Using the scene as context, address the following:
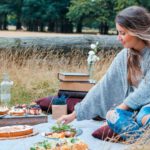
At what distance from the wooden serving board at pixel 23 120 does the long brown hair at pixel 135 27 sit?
780mm

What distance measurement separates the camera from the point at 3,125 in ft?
12.5

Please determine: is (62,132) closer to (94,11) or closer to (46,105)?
(46,105)

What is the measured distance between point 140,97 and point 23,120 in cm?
96

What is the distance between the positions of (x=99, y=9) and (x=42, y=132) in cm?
4102

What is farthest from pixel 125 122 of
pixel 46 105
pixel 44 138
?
pixel 46 105

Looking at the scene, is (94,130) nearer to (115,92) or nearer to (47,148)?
(115,92)

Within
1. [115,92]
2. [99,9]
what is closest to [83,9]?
[99,9]

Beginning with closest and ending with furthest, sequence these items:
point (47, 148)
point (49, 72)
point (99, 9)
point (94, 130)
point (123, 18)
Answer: point (47, 148)
point (123, 18)
point (94, 130)
point (49, 72)
point (99, 9)

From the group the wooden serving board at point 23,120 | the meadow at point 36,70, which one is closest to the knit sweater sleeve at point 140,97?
the wooden serving board at point 23,120

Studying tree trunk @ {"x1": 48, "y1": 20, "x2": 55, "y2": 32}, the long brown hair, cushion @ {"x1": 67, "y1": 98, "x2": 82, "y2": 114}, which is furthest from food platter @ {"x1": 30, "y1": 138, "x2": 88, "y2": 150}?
tree trunk @ {"x1": 48, "y1": 20, "x2": 55, "y2": 32}

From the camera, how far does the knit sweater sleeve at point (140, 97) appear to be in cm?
342

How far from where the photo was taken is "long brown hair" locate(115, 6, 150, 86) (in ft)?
11.4

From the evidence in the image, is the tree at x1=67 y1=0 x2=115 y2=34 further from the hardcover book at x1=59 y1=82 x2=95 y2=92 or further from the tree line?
the hardcover book at x1=59 y1=82 x2=95 y2=92

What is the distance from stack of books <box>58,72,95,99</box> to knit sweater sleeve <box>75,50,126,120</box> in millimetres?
744
